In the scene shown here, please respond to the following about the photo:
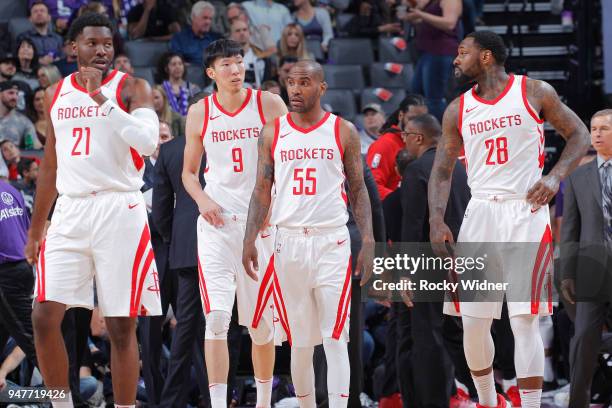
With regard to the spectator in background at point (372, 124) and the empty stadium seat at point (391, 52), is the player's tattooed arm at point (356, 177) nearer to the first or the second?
the spectator in background at point (372, 124)

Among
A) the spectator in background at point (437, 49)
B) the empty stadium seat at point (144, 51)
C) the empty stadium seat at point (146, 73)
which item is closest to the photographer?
the spectator in background at point (437, 49)

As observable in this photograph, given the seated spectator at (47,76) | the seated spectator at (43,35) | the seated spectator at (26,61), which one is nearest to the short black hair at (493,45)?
the seated spectator at (47,76)

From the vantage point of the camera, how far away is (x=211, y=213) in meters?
6.79

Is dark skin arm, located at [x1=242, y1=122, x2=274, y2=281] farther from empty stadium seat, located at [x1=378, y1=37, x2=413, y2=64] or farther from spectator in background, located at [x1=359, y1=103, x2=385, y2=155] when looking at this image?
empty stadium seat, located at [x1=378, y1=37, x2=413, y2=64]

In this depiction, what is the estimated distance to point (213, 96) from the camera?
715 cm

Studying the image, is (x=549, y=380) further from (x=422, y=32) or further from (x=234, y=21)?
(x=234, y=21)

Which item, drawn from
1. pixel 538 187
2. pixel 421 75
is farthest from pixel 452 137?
pixel 421 75

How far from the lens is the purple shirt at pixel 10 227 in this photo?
8.17m

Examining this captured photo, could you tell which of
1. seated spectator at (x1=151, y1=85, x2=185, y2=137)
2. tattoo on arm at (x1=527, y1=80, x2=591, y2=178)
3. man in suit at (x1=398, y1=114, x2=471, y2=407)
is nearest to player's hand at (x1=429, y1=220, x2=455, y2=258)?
tattoo on arm at (x1=527, y1=80, x2=591, y2=178)

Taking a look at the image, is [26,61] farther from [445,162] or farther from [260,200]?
[445,162]

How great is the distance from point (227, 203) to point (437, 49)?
18.1 ft

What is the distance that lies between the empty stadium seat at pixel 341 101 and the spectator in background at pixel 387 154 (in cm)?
313

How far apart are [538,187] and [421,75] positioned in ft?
18.4

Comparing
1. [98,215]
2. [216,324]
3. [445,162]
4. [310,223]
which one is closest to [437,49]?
[445,162]
